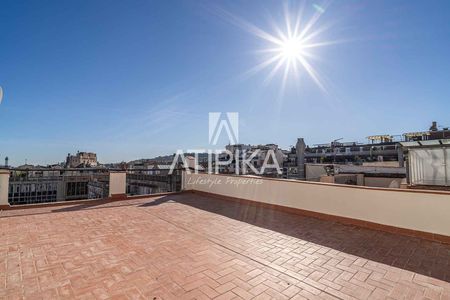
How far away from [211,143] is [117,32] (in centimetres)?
570

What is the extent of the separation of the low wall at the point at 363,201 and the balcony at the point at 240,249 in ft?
0.06

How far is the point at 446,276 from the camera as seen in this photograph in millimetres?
2367

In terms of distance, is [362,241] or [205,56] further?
[205,56]

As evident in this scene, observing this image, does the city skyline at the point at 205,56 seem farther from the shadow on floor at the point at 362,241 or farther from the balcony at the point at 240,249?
the shadow on floor at the point at 362,241

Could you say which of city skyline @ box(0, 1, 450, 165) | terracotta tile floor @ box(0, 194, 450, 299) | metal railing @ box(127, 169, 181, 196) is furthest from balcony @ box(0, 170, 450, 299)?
metal railing @ box(127, 169, 181, 196)

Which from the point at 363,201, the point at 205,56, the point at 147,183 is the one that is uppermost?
the point at 205,56

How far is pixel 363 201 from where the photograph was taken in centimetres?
423

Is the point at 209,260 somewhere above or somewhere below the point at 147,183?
above

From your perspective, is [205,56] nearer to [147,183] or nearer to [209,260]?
[209,260]

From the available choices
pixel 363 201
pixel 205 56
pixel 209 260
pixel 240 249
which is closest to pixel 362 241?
pixel 363 201

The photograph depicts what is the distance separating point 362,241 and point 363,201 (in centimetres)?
105

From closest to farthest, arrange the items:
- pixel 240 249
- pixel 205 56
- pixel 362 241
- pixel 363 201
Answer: pixel 240 249, pixel 362 241, pixel 363 201, pixel 205 56

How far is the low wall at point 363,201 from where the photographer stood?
11.4 ft

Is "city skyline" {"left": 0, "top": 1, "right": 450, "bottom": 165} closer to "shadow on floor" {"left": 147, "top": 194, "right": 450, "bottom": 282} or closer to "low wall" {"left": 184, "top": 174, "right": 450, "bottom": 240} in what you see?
"low wall" {"left": 184, "top": 174, "right": 450, "bottom": 240}
